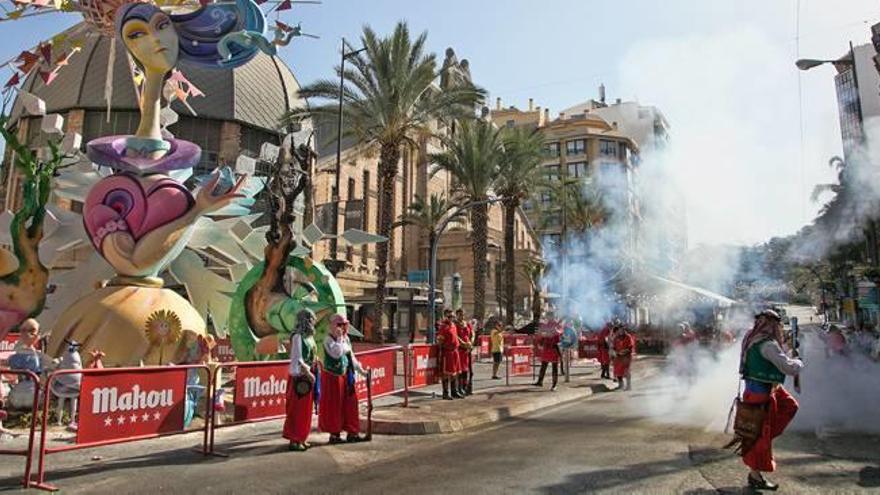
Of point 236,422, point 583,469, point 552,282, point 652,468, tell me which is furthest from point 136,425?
point 552,282

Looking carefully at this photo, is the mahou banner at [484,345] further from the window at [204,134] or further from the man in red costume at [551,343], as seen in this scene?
the window at [204,134]

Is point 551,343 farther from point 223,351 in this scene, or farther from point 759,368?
point 759,368

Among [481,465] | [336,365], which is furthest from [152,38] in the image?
[481,465]

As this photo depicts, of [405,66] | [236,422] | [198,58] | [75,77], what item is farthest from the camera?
[75,77]

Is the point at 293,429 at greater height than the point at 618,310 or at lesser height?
lesser

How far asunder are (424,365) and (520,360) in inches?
228

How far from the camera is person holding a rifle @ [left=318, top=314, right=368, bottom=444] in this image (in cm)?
768

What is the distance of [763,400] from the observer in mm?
5656

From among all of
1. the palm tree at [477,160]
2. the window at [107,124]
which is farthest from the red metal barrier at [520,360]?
the window at [107,124]

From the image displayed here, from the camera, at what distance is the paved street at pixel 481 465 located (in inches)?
221

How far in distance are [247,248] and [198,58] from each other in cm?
430

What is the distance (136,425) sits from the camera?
639 centimetres

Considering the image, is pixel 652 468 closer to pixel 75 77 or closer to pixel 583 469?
pixel 583 469

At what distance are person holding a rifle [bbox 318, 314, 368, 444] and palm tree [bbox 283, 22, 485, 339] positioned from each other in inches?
561
